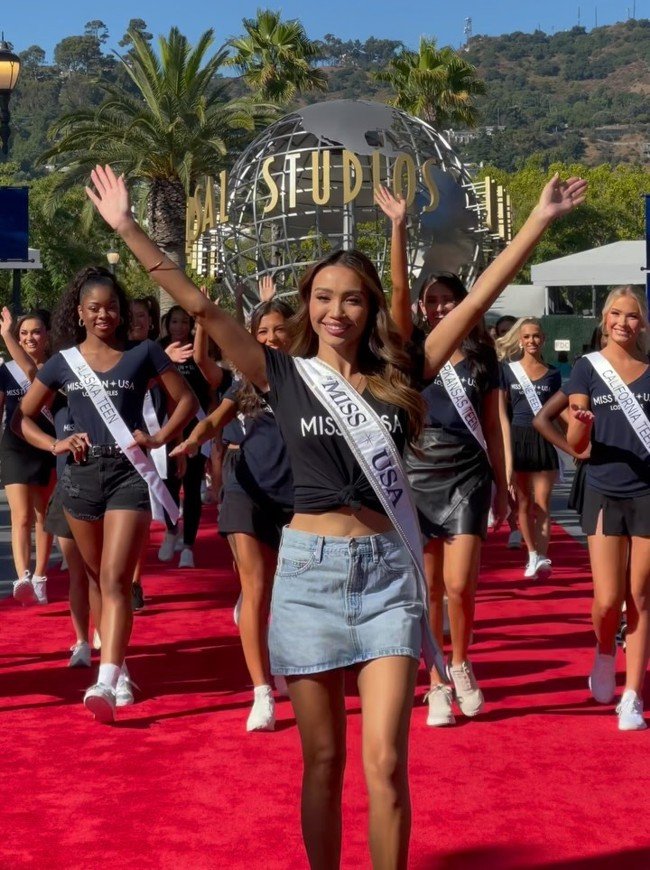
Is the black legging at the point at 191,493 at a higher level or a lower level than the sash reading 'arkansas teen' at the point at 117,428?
lower

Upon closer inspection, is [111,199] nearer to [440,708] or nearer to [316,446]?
[316,446]

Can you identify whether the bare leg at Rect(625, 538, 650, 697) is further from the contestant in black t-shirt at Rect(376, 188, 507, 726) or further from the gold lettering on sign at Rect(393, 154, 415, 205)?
the gold lettering on sign at Rect(393, 154, 415, 205)

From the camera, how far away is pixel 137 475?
21.2 ft

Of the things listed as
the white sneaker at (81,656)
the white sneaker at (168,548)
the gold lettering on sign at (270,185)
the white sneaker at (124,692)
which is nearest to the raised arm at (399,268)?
the white sneaker at (124,692)

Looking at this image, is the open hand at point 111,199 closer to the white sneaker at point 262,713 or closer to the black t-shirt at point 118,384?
the black t-shirt at point 118,384

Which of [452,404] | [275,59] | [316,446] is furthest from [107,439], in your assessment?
[275,59]

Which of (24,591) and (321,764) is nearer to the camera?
(321,764)

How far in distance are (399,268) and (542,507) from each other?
5.80m

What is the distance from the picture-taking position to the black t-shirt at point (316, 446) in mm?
3838

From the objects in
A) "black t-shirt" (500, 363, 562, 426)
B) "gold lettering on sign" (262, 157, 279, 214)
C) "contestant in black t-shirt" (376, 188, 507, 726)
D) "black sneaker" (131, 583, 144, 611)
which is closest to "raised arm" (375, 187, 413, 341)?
"contestant in black t-shirt" (376, 188, 507, 726)

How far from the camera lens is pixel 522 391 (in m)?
10.8

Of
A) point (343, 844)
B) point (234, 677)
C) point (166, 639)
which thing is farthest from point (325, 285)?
point (166, 639)

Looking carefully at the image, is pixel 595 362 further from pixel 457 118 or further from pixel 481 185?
pixel 457 118

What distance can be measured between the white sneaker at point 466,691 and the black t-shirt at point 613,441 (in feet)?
3.34
